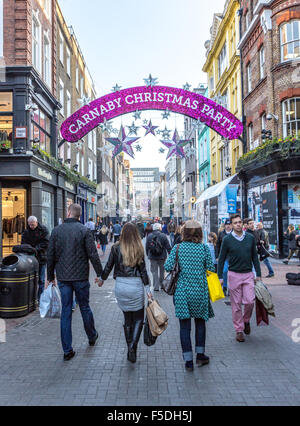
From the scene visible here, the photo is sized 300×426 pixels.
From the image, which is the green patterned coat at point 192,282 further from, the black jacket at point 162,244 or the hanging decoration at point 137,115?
the hanging decoration at point 137,115

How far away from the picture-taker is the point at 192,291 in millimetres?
4648

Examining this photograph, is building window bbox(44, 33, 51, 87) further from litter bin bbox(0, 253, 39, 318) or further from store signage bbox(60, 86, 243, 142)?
litter bin bbox(0, 253, 39, 318)

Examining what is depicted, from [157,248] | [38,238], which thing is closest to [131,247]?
[38,238]

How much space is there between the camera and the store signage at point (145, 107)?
13984 mm

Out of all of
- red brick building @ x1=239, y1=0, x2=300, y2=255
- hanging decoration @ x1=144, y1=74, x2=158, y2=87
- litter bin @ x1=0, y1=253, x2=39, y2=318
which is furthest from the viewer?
red brick building @ x1=239, y1=0, x2=300, y2=255

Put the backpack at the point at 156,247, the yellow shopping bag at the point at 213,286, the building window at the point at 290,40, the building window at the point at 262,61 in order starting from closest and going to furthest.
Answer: the yellow shopping bag at the point at 213,286
the backpack at the point at 156,247
the building window at the point at 290,40
the building window at the point at 262,61

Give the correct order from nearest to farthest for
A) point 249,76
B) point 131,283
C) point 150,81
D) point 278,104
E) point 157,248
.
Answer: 1. point 131,283
2. point 157,248
3. point 150,81
4. point 278,104
5. point 249,76

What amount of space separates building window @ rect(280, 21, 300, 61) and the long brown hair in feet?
48.1

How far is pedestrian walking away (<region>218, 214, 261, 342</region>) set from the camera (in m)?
5.70

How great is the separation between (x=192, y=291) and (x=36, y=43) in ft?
52.0

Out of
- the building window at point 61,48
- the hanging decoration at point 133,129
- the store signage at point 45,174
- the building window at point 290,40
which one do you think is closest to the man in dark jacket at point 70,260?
the hanging decoration at point 133,129

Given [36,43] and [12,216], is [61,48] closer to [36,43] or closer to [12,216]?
[36,43]

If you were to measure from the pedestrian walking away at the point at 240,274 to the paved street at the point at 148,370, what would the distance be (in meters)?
0.35

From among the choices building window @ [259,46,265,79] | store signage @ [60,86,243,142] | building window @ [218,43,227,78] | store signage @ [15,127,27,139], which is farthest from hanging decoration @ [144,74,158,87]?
building window @ [218,43,227,78]
